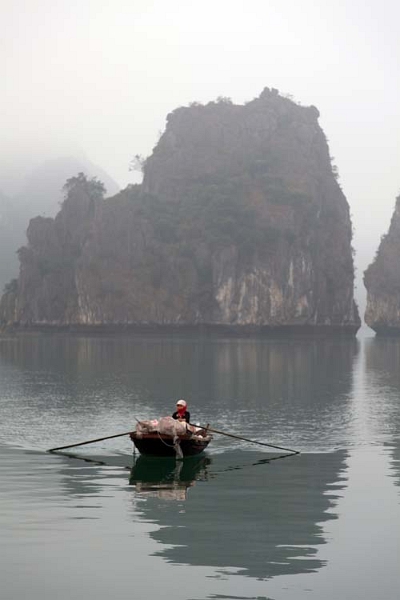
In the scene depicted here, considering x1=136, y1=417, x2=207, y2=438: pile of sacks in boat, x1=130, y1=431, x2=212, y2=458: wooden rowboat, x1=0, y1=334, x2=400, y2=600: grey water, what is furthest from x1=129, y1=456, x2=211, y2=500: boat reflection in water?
x1=136, y1=417, x2=207, y2=438: pile of sacks in boat

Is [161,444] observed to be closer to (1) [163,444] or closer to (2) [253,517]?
(1) [163,444]

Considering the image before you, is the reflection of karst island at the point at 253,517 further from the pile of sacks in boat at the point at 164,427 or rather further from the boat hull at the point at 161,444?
the pile of sacks in boat at the point at 164,427

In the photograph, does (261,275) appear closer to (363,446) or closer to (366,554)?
(363,446)

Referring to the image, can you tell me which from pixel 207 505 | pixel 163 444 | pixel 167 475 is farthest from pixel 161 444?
pixel 207 505

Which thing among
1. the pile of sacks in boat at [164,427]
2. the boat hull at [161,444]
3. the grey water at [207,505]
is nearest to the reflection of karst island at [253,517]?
the grey water at [207,505]

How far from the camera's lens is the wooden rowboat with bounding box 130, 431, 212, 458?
2838cm

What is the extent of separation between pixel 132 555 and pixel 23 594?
2.64 metres

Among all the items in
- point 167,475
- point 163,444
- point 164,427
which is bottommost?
point 167,475

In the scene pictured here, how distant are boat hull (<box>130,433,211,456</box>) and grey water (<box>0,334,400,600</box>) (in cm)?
45

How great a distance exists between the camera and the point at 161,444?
2848 cm

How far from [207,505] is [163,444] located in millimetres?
7058

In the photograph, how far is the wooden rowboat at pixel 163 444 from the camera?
28.4m

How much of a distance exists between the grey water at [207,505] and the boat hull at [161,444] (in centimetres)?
45

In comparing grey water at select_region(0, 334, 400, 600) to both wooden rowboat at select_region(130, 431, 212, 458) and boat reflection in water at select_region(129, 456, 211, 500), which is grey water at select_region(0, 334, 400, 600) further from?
wooden rowboat at select_region(130, 431, 212, 458)
